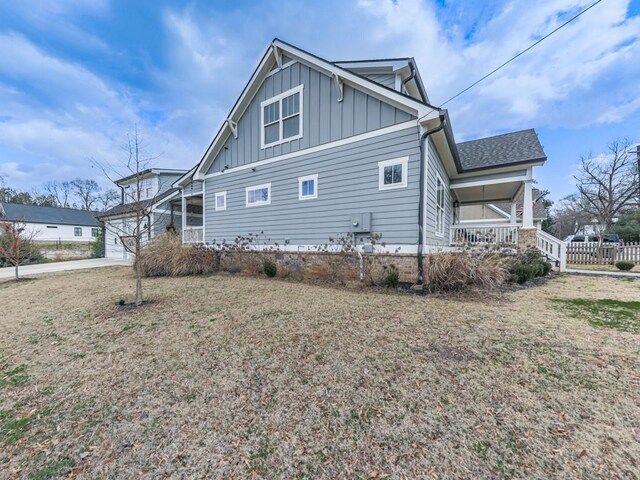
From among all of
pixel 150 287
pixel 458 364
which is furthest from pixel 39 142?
pixel 458 364

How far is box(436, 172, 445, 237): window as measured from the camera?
8.28m

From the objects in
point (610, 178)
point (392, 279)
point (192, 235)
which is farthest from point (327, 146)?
point (610, 178)

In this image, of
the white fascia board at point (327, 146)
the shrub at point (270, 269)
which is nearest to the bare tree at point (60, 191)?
the white fascia board at point (327, 146)

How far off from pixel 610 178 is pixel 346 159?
80.8ft

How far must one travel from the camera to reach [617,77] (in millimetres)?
11719

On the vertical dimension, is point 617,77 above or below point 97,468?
above

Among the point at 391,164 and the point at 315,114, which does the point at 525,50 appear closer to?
the point at 391,164

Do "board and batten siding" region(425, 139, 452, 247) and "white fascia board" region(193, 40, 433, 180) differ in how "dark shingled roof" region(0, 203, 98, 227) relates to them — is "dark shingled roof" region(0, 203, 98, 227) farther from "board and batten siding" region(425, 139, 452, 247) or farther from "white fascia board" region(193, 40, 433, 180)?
"board and batten siding" region(425, 139, 452, 247)

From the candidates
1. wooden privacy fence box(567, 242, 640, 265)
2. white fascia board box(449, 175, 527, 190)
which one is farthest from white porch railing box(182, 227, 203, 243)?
wooden privacy fence box(567, 242, 640, 265)

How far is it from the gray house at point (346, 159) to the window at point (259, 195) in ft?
0.13

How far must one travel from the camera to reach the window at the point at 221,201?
11094 millimetres

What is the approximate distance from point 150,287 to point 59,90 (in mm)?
12604

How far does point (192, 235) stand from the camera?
42.0ft

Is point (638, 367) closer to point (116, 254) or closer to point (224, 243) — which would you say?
point (224, 243)
